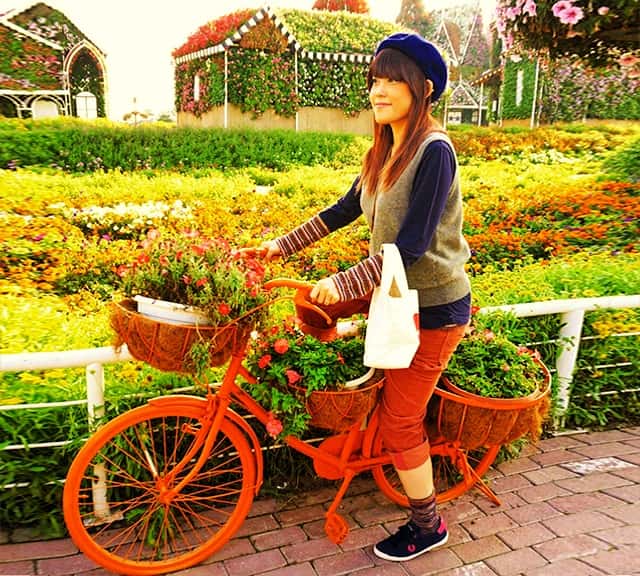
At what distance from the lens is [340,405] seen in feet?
8.81

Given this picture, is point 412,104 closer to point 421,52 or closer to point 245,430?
point 421,52

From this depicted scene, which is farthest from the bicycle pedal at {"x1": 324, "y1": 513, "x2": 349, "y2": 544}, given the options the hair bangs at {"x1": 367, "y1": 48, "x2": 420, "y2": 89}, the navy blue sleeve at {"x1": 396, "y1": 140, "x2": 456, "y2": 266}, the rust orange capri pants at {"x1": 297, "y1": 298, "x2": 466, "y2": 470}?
the hair bangs at {"x1": 367, "y1": 48, "x2": 420, "y2": 89}

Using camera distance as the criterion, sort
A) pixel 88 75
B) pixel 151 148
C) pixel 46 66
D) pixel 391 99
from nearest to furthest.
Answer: pixel 391 99
pixel 151 148
pixel 46 66
pixel 88 75

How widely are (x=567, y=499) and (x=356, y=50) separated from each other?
21062mm

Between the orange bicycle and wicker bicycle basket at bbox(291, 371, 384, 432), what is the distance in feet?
0.16

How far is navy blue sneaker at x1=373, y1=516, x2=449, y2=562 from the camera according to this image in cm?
282

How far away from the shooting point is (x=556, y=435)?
13.0 ft

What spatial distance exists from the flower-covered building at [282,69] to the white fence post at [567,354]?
1804cm

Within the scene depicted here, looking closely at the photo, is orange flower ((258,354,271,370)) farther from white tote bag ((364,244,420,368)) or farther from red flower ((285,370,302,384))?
white tote bag ((364,244,420,368))

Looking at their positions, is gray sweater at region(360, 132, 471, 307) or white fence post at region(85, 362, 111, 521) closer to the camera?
gray sweater at region(360, 132, 471, 307)

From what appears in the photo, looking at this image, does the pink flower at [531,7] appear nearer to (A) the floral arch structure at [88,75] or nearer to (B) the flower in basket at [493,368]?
(B) the flower in basket at [493,368]

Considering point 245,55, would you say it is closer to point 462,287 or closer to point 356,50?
point 356,50

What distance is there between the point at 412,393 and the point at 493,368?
2.02ft

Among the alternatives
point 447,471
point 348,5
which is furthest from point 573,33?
point 348,5
